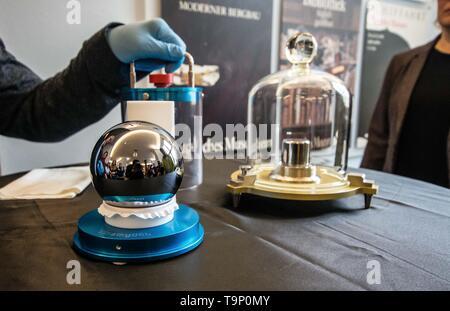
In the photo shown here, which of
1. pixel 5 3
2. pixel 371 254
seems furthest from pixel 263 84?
pixel 5 3

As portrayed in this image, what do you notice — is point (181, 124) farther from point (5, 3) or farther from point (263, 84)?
point (5, 3)

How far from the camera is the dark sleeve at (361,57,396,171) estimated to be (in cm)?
123

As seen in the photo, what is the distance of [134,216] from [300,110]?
0.69 metres

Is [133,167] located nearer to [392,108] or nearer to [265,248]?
[265,248]

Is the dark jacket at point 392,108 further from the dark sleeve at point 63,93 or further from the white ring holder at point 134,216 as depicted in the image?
the white ring holder at point 134,216

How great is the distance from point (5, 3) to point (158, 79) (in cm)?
58

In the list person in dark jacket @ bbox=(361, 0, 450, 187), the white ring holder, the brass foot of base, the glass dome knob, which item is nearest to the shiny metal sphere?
the white ring holder

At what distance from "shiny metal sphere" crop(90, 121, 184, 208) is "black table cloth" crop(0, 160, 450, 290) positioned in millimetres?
62

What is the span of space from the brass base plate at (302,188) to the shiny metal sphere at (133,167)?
0.16 m

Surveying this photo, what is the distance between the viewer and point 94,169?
0.35 m

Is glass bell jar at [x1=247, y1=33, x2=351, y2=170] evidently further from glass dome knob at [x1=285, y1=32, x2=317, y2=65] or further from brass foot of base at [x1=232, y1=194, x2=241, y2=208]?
brass foot of base at [x1=232, y1=194, x2=241, y2=208]

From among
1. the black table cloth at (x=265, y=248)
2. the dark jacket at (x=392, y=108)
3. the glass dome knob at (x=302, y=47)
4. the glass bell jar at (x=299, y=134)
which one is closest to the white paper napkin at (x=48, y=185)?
the black table cloth at (x=265, y=248)

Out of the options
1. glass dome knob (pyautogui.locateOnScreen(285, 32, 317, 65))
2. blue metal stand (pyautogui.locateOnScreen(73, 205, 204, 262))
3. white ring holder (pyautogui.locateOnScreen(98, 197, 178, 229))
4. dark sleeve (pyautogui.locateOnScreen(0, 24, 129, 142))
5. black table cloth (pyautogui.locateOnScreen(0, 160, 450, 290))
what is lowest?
black table cloth (pyautogui.locateOnScreen(0, 160, 450, 290))

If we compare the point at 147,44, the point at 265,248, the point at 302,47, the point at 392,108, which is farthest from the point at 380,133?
the point at 265,248
